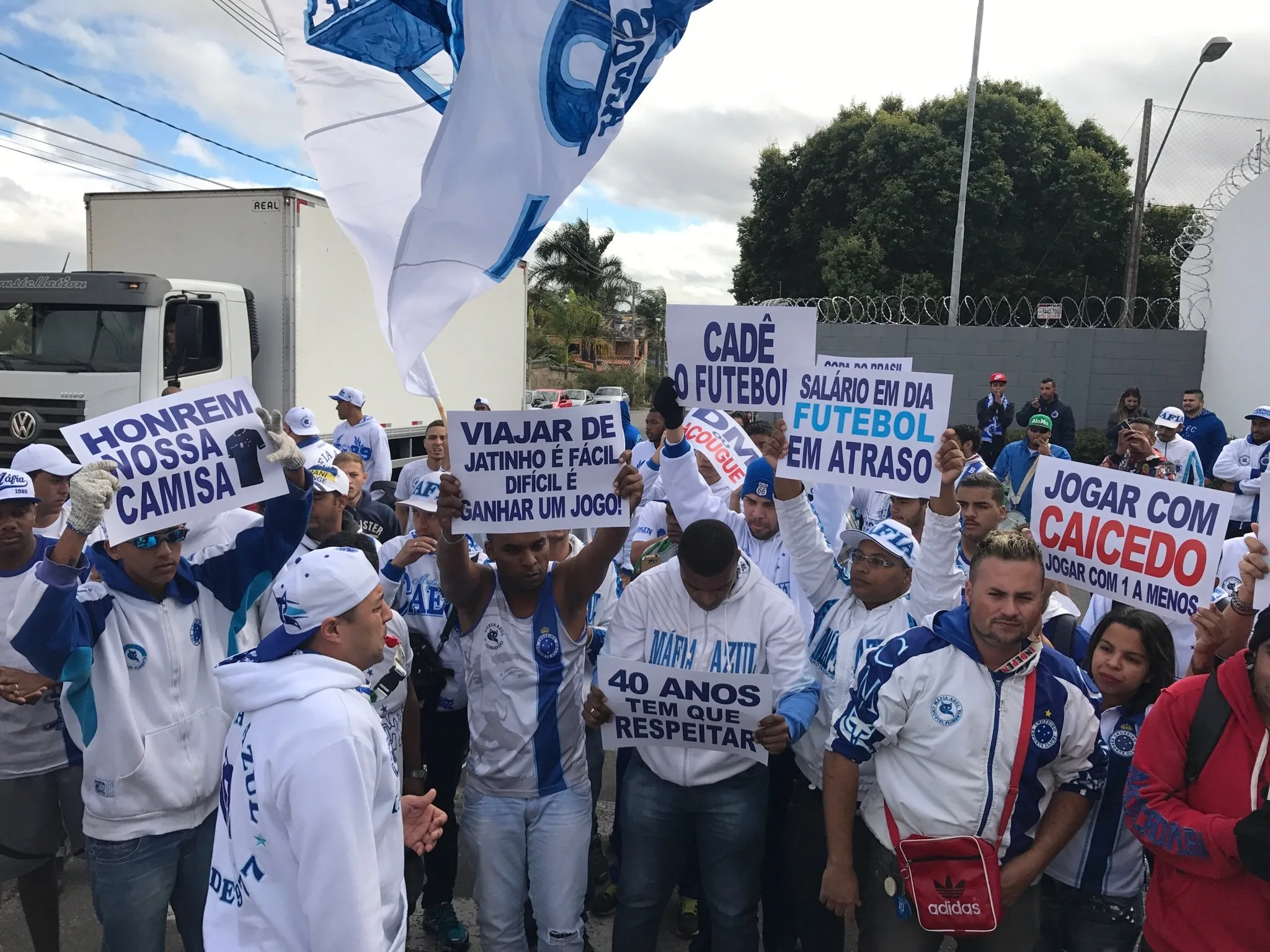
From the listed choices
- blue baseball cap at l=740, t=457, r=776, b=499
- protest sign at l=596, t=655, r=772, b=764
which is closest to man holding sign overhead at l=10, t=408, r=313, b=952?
protest sign at l=596, t=655, r=772, b=764

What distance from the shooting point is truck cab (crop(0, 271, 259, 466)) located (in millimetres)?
9023

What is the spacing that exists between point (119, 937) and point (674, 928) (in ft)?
7.53

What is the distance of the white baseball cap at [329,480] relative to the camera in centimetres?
404

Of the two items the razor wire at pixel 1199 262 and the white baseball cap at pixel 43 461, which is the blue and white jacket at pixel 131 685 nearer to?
the white baseball cap at pixel 43 461

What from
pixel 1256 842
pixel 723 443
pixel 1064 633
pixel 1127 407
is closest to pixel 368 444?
pixel 723 443

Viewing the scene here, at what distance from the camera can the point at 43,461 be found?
411cm

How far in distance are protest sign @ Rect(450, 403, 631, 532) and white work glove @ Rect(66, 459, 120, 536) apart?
3.94 ft

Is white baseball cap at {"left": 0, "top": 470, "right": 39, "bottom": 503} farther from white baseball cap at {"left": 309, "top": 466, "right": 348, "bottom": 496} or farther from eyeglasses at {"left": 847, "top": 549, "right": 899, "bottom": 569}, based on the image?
eyeglasses at {"left": 847, "top": 549, "right": 899, "bottom": 569}

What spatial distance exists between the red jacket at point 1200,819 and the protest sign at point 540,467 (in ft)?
6.17

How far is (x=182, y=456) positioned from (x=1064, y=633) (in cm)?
334

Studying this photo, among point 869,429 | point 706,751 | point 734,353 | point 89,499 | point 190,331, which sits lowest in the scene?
point 706,751

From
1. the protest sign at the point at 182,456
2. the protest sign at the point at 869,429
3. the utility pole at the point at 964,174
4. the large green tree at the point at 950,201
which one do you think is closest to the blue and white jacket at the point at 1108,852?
the protest sign at the point at 869,429

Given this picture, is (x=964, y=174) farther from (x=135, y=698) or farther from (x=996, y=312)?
(x=135, y=698)

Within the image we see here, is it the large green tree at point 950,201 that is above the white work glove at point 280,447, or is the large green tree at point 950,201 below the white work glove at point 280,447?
above
